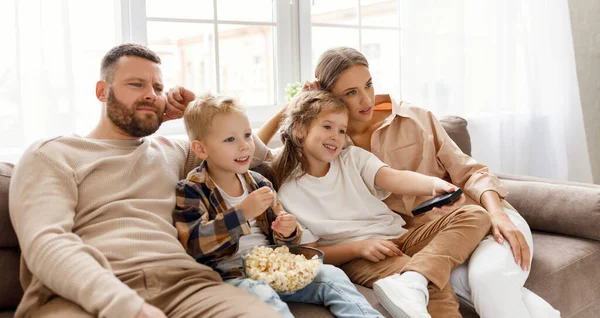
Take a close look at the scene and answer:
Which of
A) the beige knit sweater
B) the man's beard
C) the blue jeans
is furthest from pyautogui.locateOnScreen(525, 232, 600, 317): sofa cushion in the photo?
the man's beard

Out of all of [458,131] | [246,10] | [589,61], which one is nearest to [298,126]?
Answer: [458,131]

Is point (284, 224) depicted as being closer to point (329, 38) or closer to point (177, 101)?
point (177, 101)

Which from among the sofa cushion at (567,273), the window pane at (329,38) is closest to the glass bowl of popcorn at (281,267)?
the sofa cushion at (567,273)

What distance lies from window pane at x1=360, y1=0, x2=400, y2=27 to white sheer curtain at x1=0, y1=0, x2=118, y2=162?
5.24 ft

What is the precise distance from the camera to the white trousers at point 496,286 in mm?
1747

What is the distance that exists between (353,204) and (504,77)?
1900 millimetres

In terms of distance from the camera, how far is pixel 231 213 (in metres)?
1.64

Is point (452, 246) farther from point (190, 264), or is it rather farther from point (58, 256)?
point (58, 256)

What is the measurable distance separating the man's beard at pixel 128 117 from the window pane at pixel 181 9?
3.55 feet

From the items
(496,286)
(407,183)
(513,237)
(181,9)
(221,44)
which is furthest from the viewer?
(221,44)

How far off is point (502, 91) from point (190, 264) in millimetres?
2487

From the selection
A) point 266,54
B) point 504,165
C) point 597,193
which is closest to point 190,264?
point 597,193

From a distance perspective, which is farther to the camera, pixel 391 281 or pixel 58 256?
pixel 391 281

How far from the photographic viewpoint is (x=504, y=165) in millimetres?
3631
